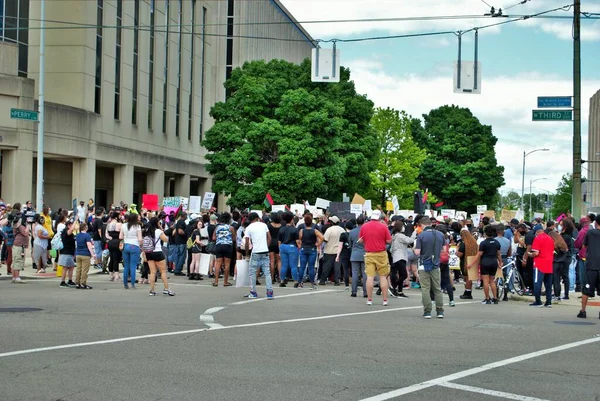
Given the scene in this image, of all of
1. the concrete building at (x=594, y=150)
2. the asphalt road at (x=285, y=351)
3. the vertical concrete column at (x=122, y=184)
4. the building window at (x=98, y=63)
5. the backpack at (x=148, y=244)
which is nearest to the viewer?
the asphalt road at (x=285, y=351)

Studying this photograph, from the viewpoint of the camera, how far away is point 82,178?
47062mm

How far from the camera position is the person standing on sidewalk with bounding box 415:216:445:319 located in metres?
15.3

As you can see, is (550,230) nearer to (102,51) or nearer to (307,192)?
(307,192)

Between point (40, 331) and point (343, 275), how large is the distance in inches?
546

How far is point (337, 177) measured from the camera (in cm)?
5012

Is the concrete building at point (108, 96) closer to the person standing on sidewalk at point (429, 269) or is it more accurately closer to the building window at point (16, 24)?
the building window at point (16, 24)

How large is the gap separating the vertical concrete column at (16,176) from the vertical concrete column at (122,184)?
12.1m

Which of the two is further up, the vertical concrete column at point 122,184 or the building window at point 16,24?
the building window at point 16,24

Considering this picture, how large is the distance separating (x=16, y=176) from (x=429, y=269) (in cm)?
2995

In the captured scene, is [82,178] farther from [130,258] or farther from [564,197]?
[564,197]

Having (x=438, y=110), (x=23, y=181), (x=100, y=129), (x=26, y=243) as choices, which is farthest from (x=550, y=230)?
(x=438, y=110)

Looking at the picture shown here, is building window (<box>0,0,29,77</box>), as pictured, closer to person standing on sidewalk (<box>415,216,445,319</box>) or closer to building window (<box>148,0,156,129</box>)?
building window (<box>148,0,156,129</box>)

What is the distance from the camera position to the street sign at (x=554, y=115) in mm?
22703

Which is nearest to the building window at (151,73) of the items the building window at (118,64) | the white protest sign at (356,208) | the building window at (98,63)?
the building window at (118,64)
